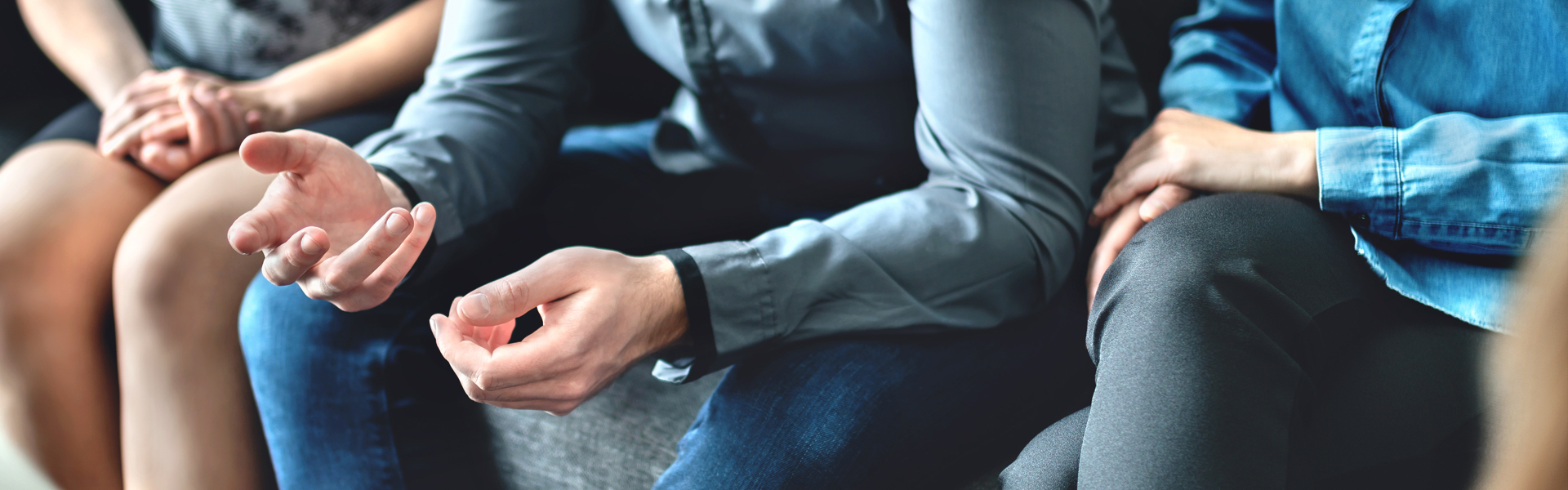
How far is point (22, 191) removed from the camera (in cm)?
65

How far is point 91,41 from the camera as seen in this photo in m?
0.88

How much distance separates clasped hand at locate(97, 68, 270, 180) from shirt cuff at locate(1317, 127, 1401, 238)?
84 centimetres

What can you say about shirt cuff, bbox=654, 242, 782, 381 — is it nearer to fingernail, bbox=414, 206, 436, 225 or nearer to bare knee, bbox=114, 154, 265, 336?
fingernail, bbox=414, 206, 436, 225

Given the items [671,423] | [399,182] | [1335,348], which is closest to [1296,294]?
[1335,348]

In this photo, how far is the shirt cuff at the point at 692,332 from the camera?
0.48 meters

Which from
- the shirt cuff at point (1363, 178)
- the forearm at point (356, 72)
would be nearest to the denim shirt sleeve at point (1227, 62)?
the shirt cuff at point (1363, 178)

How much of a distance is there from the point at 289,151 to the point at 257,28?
0.51 meters

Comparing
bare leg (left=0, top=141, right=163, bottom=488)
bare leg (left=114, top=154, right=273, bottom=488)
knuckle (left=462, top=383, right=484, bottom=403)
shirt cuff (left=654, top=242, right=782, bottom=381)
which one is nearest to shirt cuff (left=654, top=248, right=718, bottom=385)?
shirt cuff (left=654, top=242, right=782, bottom=381)

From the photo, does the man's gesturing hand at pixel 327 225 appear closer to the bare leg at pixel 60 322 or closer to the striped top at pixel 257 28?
the bare leg at pixel 60 322

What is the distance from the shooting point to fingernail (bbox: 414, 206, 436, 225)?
0.44 metres

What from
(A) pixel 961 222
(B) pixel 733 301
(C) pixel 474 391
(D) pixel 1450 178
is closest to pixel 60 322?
(C) pixel 474 391

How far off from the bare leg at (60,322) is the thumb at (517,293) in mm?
393

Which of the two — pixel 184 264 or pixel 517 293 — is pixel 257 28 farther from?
pixel 517 293

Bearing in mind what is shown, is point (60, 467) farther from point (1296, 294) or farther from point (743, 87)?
point (1296, 294)
